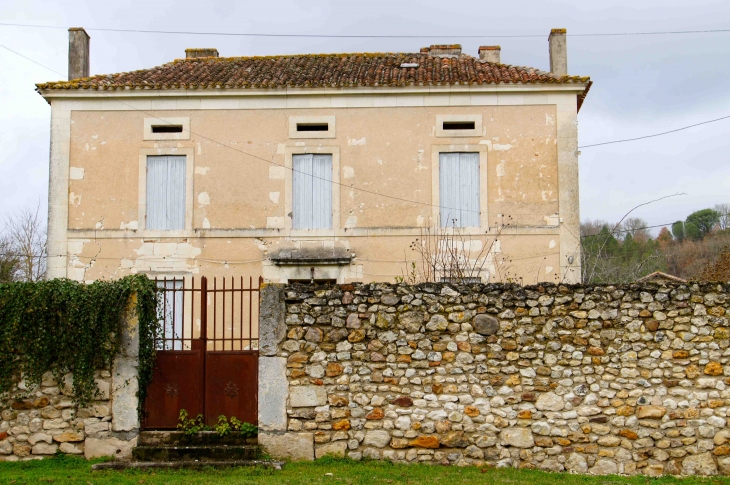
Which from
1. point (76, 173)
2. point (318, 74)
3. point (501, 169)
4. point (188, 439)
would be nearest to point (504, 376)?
point (188, 439)

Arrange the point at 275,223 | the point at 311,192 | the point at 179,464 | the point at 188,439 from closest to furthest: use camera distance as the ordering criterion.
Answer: the point at 179,464, the point at 188,439, the point at 275,223, the point at 311,192

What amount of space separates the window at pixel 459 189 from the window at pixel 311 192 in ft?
8.12

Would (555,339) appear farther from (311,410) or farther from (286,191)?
(286,191)

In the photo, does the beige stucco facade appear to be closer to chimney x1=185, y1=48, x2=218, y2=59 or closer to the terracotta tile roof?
the terracotta tile roof

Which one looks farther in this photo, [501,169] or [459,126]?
[459,126]

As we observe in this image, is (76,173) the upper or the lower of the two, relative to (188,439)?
upper

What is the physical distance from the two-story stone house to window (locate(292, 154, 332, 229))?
3 cm

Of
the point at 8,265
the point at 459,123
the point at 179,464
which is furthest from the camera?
the point at 8,265

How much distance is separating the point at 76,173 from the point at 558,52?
11364mm

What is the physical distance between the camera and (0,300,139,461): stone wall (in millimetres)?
8867

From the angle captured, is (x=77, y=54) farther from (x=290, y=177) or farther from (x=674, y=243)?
(x=674, y=243)

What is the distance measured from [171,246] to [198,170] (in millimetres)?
1771

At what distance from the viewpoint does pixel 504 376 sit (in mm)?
8781

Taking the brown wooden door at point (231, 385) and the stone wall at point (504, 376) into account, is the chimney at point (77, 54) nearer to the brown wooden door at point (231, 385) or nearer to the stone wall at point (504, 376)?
the brown wooden door at point (231, 385)
